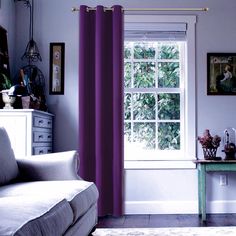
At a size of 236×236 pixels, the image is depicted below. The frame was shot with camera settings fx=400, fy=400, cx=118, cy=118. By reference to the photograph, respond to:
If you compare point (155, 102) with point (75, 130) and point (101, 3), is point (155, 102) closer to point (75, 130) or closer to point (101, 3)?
point (75, 130)

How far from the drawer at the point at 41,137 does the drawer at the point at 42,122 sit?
7 cm

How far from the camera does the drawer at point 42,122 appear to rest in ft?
12.3

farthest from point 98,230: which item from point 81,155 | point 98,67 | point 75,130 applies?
point 98,67

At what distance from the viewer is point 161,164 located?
4402 mm

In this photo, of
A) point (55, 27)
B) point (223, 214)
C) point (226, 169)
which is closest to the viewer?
point (226, 169)

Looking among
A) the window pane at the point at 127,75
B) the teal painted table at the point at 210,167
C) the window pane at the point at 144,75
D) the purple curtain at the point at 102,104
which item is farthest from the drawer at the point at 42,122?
the teal painted table at the point at 210,167

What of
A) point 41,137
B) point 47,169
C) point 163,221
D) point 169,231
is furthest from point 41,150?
point 169,231

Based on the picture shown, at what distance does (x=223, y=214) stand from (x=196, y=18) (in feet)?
7.11

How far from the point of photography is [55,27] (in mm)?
Answer: 4535

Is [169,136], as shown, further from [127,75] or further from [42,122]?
[42,122]

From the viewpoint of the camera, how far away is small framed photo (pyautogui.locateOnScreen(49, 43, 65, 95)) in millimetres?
4496

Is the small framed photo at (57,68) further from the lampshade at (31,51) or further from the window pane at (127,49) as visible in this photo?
the window pane at (127,49)

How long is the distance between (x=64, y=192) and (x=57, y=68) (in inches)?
94.5

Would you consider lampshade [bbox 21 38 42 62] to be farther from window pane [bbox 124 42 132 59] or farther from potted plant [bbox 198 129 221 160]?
potted plant [bbox 198 129 221 160]
